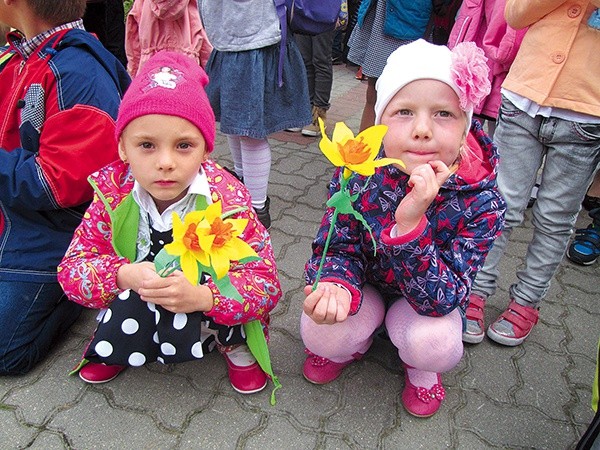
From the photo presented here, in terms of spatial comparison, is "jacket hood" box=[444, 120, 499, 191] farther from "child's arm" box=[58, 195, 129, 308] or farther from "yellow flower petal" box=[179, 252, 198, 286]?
"child's arm" box=[58, 195, 129, 308]

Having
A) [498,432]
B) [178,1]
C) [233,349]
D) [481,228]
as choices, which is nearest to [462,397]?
[498,432]

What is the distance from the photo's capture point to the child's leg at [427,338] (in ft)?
5.03

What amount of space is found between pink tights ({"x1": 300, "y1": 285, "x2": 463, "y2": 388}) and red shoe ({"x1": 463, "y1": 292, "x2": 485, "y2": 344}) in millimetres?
364

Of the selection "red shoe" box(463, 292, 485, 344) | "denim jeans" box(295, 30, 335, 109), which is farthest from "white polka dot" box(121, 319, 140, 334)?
"denim jeans" box(295, 30, 335, 109)

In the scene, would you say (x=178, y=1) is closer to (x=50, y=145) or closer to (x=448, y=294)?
(x=50, y=145)

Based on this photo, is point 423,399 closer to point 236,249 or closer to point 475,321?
point 475,321

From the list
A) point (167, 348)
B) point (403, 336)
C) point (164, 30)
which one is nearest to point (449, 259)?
point (403, 336)

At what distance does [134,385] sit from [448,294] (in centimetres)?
107

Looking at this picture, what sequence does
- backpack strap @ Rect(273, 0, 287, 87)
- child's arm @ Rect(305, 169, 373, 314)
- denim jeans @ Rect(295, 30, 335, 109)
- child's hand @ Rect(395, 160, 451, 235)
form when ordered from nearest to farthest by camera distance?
child's hand @ Rect(395, 160, 451, 235) → child's arm @ Rect(305, 169, 373, 314) → backpack strap @ Rect(273, 0, 287, 87) → denim jeans @ Rect(295, 30, 335, 109)

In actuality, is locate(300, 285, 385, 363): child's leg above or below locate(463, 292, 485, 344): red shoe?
above

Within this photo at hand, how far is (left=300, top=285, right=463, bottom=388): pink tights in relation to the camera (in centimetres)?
154

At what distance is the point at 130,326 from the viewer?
1496 millimetres

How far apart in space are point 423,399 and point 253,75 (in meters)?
1.55

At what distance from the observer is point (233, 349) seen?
1721mm
